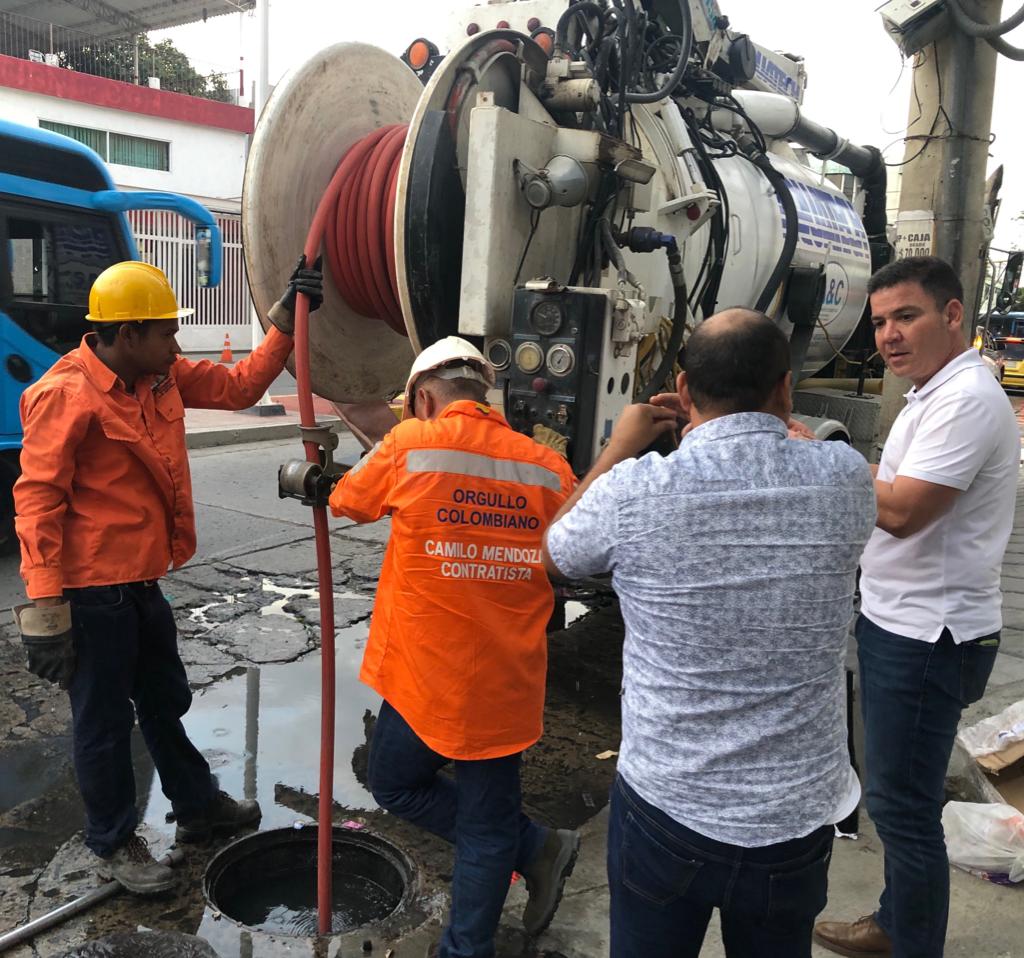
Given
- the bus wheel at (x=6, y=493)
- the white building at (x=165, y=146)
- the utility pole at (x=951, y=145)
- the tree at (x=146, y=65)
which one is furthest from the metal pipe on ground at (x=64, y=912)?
the tree at (x=146, y=65)

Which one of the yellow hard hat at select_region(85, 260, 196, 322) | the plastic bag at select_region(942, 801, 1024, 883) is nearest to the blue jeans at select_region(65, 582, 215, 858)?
the yellow hard hat at select_region(85, 260, 196, 322)

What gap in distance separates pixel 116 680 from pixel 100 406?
0.80m

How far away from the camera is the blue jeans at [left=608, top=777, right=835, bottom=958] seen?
1560mm

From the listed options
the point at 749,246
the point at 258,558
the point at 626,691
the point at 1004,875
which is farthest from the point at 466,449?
the point at 258,558

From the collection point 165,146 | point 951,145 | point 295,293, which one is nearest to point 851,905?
point 295,293

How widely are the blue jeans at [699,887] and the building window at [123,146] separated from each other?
18182 millimetres

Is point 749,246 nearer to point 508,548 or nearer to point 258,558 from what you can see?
point 508,548

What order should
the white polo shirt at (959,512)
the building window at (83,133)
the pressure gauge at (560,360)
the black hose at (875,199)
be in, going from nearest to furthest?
the white polo shirt at (959,512) → the pressure gauge at (560,360) → the black hose at (875,199) → the building window at (83,133)

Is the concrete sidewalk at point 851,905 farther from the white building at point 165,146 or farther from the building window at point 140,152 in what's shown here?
the building window at point 140,152

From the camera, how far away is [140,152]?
1783cm

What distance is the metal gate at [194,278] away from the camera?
16438 millimetres

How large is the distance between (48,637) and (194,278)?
51.1 ft

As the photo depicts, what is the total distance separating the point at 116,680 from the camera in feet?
8.94

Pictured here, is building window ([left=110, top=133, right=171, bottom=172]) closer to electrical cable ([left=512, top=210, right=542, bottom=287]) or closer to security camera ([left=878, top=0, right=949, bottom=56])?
security camera ([left=878, top=0, right=949, bottom=56])
